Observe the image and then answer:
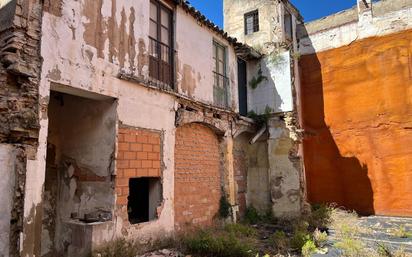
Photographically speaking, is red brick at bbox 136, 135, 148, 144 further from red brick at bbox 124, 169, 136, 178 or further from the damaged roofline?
the damaged roofline

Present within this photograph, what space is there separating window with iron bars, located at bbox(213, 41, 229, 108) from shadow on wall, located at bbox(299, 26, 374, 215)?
210 inches

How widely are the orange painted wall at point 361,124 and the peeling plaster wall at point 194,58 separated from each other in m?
6.31

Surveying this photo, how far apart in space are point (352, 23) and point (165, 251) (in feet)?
41.4

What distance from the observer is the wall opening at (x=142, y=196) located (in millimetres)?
7721

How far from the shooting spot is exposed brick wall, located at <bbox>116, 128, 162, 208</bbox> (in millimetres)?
6695

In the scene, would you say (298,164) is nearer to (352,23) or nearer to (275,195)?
(275,195)

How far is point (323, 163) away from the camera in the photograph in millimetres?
14195

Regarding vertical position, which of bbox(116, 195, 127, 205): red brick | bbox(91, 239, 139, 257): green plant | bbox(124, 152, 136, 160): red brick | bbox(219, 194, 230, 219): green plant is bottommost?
bbox(91, 239, 139, 257): green plant

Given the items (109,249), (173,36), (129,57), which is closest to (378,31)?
(173,36)

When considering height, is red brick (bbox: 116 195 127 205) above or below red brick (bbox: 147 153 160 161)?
below

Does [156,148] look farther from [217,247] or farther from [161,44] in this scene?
[161,44]

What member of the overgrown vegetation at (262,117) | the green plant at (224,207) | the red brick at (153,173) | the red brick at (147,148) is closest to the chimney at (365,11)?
the overgrown vegetation at (262,117)

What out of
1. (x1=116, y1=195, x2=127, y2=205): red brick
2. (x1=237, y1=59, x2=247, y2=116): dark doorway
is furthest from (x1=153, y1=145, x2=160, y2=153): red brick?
(x1=237, y1=59, x2=247, y2=116): dark doorway

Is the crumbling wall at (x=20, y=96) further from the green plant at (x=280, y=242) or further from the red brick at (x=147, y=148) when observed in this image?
the green plant at (x=280, y=242)
